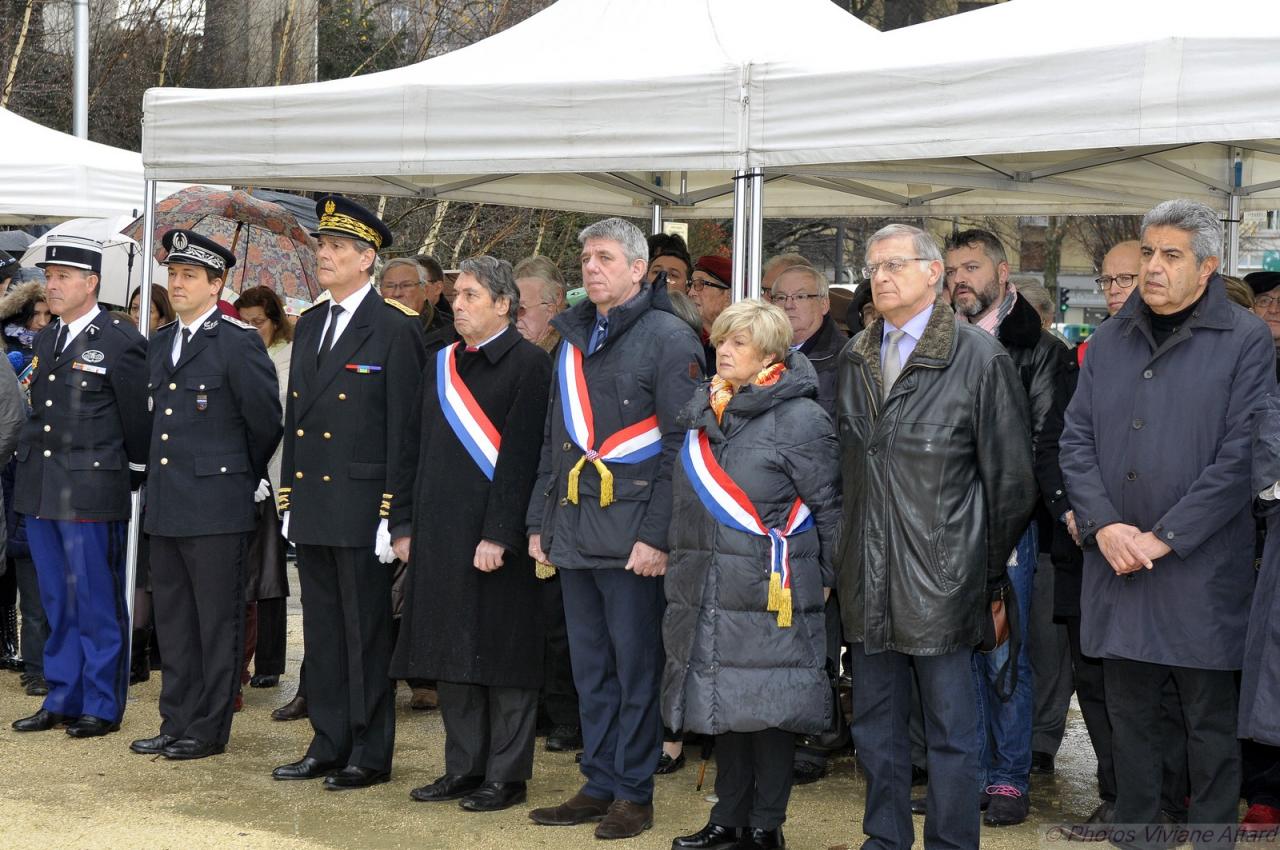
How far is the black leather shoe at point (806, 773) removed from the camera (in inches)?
235

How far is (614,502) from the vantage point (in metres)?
5.15

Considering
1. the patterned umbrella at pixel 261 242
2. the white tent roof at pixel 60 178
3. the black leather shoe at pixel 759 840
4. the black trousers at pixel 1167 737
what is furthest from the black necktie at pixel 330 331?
the white tent roof at pixel 60 178

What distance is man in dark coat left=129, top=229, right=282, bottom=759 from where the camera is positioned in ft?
20.2

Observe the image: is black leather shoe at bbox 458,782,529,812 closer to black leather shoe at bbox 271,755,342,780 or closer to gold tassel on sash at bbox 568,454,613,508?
black leather shoe at bbox 271,755,342,780

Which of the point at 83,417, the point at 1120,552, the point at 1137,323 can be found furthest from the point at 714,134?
the point at 83,417

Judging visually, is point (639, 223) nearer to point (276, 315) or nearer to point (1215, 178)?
point (276, 315)

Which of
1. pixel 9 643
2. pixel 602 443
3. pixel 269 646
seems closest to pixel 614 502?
pixel 602 443

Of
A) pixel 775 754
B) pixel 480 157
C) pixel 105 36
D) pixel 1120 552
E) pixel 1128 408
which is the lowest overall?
pixel 775 754

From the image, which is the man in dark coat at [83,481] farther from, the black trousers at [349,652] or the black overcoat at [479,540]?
the black overcoat at [479,540]

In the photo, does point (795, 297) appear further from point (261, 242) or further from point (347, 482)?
point (261, 242)

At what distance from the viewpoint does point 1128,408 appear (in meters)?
4.64

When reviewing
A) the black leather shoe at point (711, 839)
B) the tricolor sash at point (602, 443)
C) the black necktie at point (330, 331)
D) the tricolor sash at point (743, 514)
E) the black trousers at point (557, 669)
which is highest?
the black necktie at point (330, 331)

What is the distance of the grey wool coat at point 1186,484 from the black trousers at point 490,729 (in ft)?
6.63

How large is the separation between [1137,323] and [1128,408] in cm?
26
